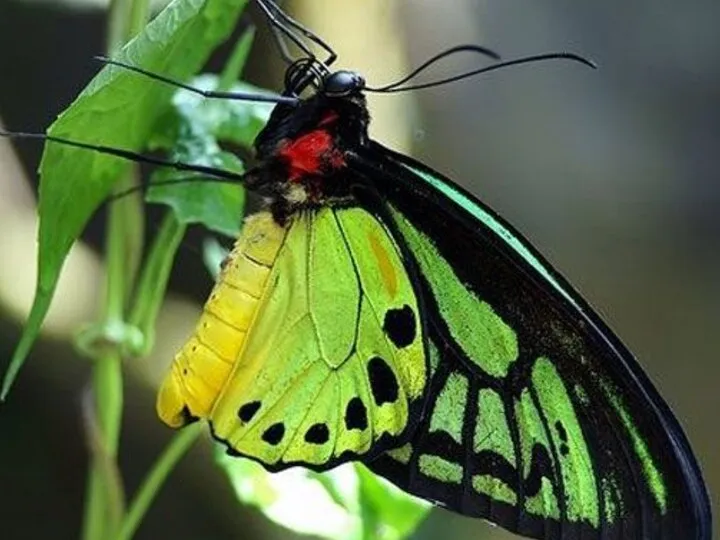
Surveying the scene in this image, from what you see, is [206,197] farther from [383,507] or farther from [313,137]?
[383,507]

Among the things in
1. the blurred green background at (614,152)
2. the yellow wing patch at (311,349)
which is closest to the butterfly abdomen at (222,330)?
the yellow wing patch at (311,349)

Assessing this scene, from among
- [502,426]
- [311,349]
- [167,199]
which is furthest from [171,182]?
[502,426]

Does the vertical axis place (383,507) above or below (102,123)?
below

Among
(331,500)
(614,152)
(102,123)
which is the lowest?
(331,500)

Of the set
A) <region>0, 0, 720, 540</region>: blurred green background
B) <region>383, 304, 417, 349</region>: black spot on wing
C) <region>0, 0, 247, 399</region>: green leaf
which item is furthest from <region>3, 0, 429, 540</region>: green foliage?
<region>0, 0, 720, 540</region>: blurred green background

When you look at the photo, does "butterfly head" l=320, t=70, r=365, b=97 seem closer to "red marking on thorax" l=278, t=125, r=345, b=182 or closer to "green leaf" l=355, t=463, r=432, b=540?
"red marking on thorax" l=278, t=125, r=345, b=182

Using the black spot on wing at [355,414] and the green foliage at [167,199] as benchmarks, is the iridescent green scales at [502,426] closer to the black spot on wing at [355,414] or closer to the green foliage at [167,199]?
the black spot on wing at [355,414]

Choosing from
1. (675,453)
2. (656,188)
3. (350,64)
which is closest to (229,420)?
(675,453)
